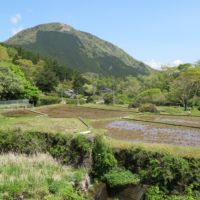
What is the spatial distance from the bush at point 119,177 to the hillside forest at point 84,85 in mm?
22507

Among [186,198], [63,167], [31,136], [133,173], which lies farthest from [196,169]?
Answer: [31,136]

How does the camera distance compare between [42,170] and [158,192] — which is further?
[42,170]

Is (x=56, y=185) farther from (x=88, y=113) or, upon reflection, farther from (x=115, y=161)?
(x=88, y=113)

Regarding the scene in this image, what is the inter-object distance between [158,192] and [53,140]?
495cm

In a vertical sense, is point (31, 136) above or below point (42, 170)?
above

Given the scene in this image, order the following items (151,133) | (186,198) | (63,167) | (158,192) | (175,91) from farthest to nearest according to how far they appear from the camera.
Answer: (175,91), (151,133), (63,167), (158,192), (186,198)

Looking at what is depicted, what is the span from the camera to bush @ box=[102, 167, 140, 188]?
615 cm

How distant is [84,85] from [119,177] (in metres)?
70.2

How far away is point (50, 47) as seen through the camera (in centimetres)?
16650

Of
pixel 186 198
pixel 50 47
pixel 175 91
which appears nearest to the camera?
pixel 186 198

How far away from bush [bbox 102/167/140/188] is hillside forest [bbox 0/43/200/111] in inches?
886

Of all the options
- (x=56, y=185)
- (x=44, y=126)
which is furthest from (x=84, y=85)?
(x=56, y=185)

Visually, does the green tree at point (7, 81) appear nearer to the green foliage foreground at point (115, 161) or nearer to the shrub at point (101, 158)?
the green foliage foreground at point (115, 161)

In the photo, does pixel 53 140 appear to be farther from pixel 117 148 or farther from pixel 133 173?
pixel 133 173
